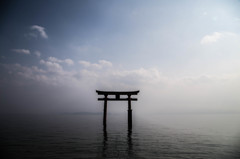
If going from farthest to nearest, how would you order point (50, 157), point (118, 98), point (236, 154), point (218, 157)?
point (118, 98)
point (236, 154)
point (218, 157)
point (50, 157)

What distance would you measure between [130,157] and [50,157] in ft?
14.7

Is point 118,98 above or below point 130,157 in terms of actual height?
above

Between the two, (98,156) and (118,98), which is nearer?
(98,156)

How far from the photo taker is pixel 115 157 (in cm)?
795

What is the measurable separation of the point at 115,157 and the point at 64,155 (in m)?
3.02

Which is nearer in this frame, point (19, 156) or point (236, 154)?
point (19, 156)

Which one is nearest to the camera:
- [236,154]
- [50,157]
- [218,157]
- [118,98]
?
[50,157]

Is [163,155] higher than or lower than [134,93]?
lower

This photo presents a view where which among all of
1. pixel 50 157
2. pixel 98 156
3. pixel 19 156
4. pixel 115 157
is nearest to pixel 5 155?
pixel 19 156

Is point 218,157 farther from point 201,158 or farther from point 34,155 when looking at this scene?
point 34,155

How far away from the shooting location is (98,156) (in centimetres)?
809

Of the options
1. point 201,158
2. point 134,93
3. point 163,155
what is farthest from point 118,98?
point 201,158

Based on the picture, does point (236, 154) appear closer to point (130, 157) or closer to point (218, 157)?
point (218, 157)

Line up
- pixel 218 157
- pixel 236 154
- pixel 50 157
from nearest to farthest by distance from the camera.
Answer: pixel 50 157 < pixel 218 157 < pixel 236 154
